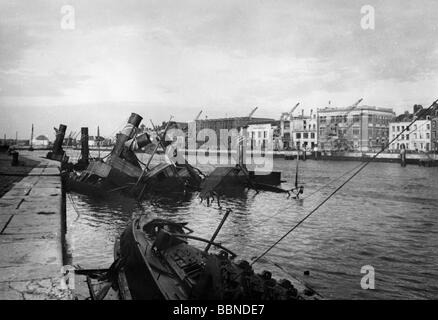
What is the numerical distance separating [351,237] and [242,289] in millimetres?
12788

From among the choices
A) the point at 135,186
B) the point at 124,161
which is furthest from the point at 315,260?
the point at 124,161

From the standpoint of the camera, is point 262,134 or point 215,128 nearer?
point 262,134

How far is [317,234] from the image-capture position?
1730cm

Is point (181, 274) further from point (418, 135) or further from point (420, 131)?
point (418, 135)

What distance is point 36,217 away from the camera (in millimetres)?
10102

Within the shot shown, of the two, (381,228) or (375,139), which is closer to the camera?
(381,228)

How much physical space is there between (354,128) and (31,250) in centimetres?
11090

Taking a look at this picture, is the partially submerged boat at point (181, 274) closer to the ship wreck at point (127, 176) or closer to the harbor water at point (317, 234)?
the harbor water at point (317, 234)

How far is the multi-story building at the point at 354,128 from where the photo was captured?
350ft

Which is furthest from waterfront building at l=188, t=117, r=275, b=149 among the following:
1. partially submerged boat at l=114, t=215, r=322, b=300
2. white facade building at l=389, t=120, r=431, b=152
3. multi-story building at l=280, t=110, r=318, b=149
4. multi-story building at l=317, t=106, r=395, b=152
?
partially submerged boat at l=114, t=215, r=322, b=300

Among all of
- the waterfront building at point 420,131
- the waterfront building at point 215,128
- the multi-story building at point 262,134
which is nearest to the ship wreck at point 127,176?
the waterfront building at point 420,131

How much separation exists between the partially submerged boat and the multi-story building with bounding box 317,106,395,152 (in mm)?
105471

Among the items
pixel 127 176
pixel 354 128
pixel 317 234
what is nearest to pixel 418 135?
pixel 354 128
